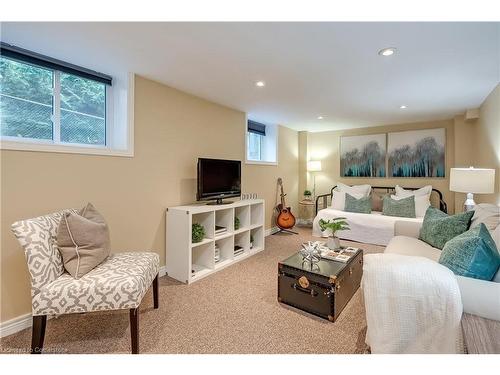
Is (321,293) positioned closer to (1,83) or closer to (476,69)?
(476,69)

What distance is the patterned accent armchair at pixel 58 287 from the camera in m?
1.39

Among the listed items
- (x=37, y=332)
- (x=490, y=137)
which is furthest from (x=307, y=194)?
(x=37, y=332)

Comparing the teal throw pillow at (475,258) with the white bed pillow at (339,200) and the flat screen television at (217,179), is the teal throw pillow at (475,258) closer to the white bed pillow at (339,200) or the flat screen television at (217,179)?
the flat screen television at (217,179)

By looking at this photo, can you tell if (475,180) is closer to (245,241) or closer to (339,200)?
(339,200)

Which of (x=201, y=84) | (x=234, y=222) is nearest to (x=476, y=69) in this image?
(x=201, y=84)

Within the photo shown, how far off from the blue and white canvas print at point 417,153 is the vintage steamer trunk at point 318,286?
10.4 ft

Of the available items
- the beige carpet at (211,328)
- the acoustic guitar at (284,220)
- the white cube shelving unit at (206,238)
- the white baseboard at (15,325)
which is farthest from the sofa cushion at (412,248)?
the white baseboard at (15,325)

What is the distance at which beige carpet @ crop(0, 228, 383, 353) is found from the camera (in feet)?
5.15

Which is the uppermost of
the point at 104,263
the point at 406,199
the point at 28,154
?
the point at 28,154

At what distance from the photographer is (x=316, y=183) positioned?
216 inches

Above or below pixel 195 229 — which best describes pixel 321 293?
below

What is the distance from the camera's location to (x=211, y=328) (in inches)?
69.2

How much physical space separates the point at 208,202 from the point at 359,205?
8.76ft
